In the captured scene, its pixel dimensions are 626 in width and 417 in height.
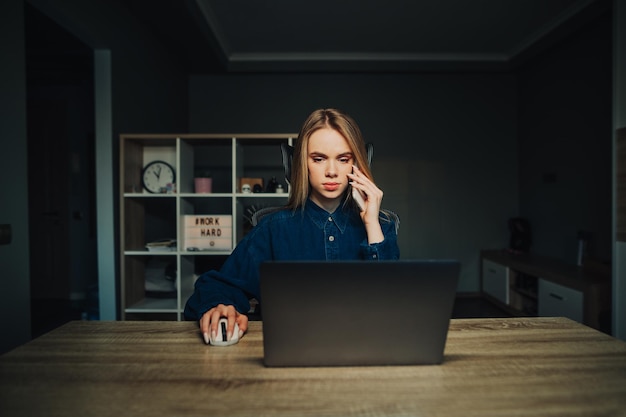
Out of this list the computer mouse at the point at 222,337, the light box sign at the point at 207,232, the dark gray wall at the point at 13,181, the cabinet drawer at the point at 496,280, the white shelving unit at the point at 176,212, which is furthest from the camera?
the cabinet drawer at the point at 496,280

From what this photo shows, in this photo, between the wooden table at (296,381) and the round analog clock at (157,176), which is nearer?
the wooden table at (296,381)

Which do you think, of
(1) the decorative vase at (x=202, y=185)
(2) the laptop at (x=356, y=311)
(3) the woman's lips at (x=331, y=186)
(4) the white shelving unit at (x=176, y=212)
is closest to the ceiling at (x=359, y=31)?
(4) the white shelving unit at (x=176, y=212)

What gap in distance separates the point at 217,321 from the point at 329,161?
610mm

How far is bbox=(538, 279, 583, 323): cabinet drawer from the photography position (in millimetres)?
3509

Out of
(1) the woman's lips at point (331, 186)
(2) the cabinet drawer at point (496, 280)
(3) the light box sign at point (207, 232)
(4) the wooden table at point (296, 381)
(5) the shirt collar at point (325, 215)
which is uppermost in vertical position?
(1) the woman's lips at point (331, 186)

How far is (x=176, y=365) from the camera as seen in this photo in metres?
0.88

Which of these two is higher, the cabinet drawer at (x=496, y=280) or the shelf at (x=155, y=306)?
the shelf at (x=155, y=306)

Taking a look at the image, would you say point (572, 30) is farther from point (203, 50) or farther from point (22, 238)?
point (22, 238)

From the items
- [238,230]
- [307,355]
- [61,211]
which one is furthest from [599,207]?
[61,211]

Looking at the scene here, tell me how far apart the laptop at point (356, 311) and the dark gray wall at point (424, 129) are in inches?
192

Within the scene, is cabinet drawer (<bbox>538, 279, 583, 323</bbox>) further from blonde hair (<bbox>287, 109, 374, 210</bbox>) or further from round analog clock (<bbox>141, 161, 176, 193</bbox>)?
round analog clock (<bbox>141, 161, 176, 193</bbox>)

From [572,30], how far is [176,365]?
495 cm

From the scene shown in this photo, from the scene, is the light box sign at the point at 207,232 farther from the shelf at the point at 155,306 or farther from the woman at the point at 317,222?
the woman at the point at 317,222

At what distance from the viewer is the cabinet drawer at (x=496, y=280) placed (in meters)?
4.77
